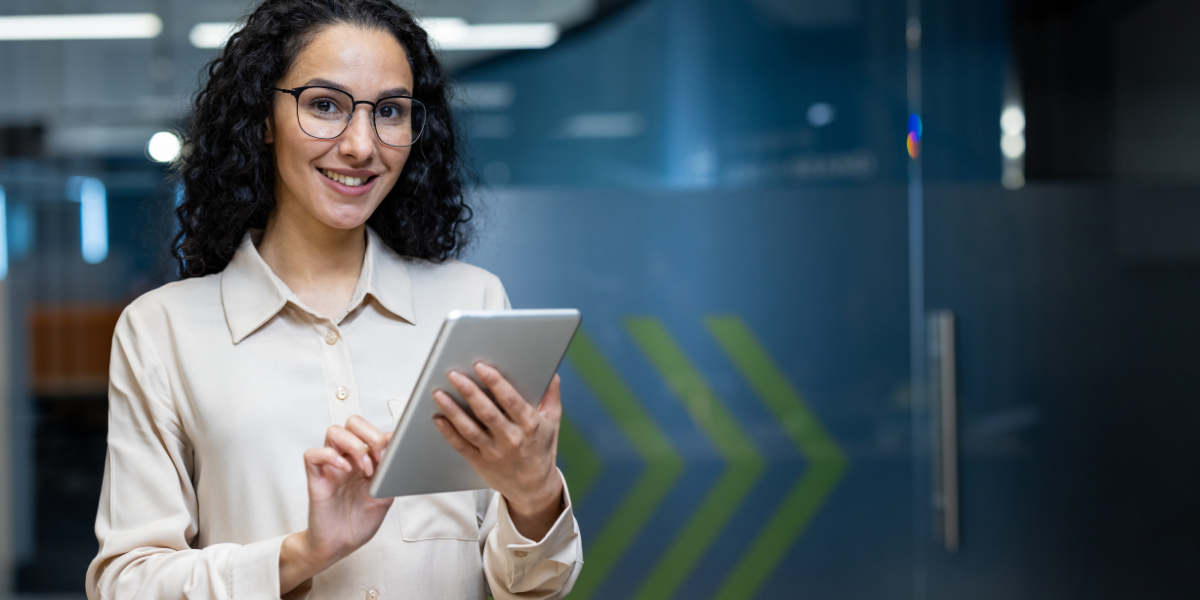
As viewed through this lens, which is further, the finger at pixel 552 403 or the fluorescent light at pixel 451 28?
the fluorescent light at pixel 451 28

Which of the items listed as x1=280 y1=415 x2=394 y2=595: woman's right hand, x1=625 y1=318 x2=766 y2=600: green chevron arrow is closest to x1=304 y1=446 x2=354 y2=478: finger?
x1=280 y1=415 x2=394 y2=595: woman's right hand

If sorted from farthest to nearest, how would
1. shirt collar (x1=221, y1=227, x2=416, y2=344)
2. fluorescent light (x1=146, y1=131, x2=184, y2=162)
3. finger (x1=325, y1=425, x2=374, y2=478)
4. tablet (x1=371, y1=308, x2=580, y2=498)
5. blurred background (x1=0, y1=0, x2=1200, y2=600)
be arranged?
fluorescent light (x1=146, y1=131, x2=184, y2=162)
blurred background (x1=0, y1=0, x2=1200, y2=600)
shirt collar (x1=221, y1=227, x2=416, y2=344)
finger (x1=325, y1=425, x2=374, y2=478)
tablet (x1=371, y1=308, x2=580, y2=498)

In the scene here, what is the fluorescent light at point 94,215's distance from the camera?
2859 mm

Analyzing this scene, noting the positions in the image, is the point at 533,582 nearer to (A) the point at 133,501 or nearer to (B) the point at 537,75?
(A) the point at 133,501

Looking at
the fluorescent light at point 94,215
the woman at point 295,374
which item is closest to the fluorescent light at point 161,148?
the fluorescent light at point 94,215

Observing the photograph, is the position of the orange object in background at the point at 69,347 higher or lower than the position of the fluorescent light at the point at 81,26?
lower

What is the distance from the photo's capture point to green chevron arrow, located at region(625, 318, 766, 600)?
2771 mm

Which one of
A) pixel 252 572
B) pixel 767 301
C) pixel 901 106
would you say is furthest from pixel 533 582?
pixel 901 106

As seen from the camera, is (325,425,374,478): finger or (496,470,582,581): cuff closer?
(325,425,374,478): finger

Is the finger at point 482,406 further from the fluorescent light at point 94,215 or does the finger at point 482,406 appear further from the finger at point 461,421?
the fluorescent light at point 94,215

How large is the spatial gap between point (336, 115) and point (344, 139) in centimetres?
4

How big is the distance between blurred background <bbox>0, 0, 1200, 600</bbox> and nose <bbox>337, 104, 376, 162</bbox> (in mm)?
1468

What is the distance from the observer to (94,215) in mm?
2865

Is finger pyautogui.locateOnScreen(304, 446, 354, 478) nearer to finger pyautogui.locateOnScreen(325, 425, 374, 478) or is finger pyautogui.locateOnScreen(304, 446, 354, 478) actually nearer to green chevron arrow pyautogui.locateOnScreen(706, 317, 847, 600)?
finger pyautogui.locateOnScreen(325, 425, 374, 478)
